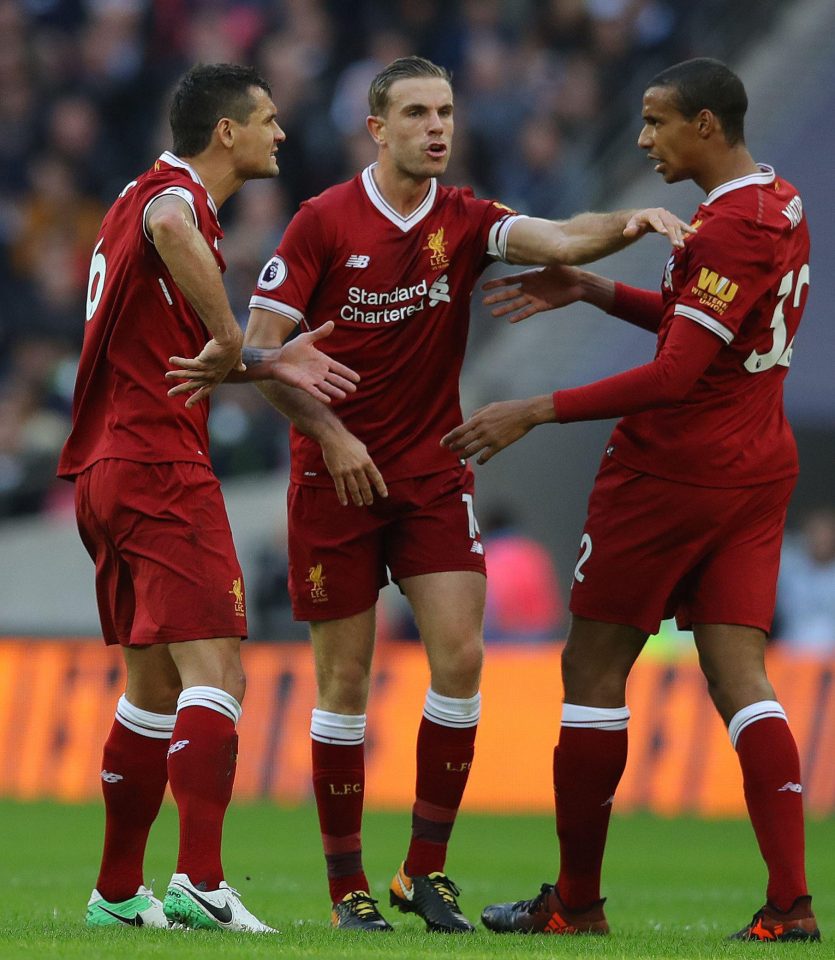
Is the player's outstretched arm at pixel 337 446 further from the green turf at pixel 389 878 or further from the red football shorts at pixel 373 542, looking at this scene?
the green turf at pixel 389 878

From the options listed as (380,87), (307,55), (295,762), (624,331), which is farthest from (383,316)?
(307,55)

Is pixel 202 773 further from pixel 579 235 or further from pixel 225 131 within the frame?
pixel 579 235

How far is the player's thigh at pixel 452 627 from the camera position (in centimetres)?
626

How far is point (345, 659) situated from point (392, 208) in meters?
1.55

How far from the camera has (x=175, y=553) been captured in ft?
18.5

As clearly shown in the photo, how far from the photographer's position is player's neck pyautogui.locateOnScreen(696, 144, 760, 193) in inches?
238

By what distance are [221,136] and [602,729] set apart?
7.38 ft

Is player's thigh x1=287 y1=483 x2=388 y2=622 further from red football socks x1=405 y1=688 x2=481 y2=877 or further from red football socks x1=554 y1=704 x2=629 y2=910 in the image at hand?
red football socks x1=554 y1=704 x2=629 y2=910

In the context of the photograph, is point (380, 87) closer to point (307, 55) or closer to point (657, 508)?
point (657, 508)

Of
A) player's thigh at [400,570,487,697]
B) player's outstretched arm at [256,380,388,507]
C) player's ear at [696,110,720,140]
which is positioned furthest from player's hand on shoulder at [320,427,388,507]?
player's ear at [696,110,720,140]

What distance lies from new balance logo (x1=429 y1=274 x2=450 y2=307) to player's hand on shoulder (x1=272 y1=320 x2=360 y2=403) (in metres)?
0.55

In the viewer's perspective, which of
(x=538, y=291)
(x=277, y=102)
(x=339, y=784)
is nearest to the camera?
(x=339, y=784)

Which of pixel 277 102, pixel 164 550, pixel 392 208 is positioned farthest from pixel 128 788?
pixel 277 102

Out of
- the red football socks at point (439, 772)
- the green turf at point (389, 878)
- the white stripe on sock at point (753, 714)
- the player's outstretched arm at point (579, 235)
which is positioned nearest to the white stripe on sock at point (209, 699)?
the green turf at point (389, 878)
